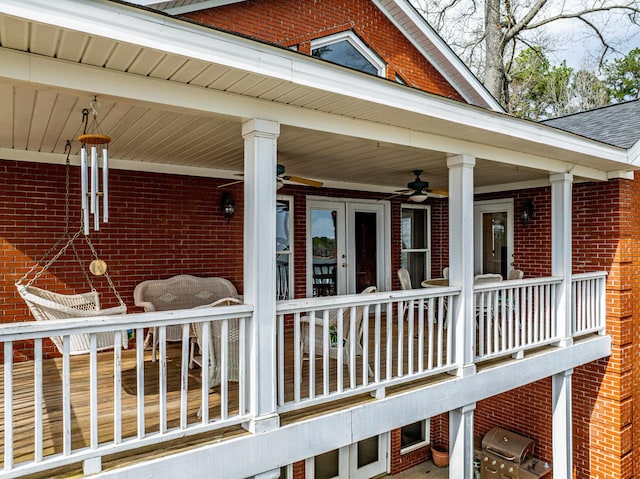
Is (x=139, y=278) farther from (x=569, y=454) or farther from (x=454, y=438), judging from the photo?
(x=569, y=454)

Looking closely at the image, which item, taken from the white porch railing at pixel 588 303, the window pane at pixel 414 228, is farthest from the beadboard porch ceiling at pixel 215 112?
the window pane at pixel 414 228

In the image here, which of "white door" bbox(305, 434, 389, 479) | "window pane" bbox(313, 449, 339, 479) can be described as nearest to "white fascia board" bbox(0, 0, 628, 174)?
"white door" bbox(305, 434, 389, 479)

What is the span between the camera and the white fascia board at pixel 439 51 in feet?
23.6

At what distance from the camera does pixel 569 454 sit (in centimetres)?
566

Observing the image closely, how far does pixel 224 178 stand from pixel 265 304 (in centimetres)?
342

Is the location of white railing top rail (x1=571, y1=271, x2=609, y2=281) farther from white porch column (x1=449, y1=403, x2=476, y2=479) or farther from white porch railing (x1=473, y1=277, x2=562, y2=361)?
white porch column (x1=449, y1=403, x2=476, y2=479)

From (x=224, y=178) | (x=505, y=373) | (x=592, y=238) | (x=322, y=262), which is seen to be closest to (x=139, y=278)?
(x=224, y=178)

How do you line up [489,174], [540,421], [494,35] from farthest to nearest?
[494,35] → [540,421] → [489,174]

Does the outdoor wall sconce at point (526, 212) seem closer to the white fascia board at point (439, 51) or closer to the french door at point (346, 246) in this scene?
the white fascia board at point (439, 51)

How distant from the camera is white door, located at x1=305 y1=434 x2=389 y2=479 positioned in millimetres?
7652

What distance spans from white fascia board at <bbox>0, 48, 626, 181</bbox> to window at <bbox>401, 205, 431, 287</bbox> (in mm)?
3879

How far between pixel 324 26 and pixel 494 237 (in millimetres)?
4693

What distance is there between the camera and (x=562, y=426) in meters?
5.71

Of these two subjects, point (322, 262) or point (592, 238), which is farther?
point (322, 262)
